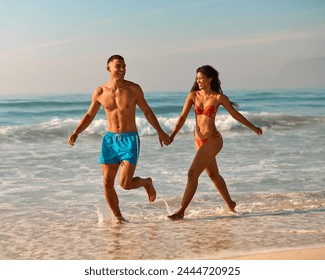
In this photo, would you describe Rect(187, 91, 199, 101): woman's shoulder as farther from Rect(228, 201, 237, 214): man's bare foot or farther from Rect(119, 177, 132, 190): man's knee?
Rect(228, 201, 237, 214): man's bare foot

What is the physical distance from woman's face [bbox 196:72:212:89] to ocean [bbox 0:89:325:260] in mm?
1510

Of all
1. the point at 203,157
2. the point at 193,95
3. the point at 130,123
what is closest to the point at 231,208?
the point at 203,157

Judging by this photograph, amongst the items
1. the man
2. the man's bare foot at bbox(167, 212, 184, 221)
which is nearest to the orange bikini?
the man

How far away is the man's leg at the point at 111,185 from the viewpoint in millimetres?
6707

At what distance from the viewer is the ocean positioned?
233 inches

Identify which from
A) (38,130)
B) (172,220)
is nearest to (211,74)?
(172,220)

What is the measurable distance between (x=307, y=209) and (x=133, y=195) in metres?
2.59

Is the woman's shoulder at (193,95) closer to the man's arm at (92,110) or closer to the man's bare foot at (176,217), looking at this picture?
the man's arm at (92,110)

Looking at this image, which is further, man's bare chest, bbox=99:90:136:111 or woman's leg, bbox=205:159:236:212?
woman's leg, bbox=205:159:236:212

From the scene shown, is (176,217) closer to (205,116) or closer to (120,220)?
(120,220)

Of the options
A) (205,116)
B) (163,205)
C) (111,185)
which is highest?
(205,116)

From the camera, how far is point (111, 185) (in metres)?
6.82

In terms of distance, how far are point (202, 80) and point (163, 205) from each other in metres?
2.21
